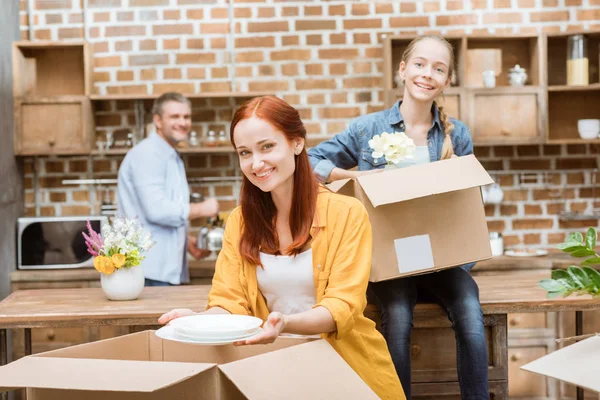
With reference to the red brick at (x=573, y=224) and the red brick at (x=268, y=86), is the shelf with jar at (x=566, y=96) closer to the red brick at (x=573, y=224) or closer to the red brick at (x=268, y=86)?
the red brick at (x=573, y=224)

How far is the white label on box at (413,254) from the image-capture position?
81.2 inches

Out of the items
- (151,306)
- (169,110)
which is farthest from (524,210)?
(151,306)

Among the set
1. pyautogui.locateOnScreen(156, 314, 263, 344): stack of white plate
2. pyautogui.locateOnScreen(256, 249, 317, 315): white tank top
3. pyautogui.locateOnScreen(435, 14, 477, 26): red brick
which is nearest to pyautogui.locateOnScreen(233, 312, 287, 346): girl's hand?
pyautogui.locateOnScreen(156, 314, 263, 344): stack of white plate

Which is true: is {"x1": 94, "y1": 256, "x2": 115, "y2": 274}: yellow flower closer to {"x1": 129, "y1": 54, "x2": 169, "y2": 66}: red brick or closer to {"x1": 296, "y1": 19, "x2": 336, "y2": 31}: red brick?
{"x1": 129, "y1": 54, "x2": 169, "y2": 66}: red brick

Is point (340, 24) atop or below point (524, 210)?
atop

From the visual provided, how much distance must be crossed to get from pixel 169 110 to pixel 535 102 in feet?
6.28

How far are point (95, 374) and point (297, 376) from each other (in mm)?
322

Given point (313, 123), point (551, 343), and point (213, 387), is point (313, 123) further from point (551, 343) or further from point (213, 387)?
point (213, 387)

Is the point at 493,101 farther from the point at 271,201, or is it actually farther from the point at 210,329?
the point at 210,329

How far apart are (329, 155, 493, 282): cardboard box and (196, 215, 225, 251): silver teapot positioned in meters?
1.68

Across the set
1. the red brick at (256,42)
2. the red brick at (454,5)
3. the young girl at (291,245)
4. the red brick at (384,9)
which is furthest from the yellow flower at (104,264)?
the red brick at (454,5)

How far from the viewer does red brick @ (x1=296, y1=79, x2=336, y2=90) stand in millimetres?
4109

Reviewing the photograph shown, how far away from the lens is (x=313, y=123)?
13.5ft

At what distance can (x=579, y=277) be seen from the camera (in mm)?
1083
